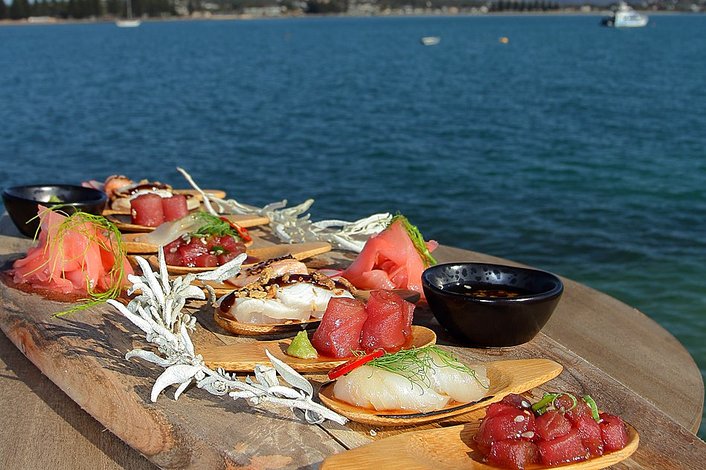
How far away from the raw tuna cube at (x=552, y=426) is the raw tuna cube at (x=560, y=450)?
0.01 m

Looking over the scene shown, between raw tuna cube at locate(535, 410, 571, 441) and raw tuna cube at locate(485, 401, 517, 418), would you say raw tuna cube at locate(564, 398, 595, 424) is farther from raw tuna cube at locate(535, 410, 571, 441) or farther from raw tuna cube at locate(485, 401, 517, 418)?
raw tuna cube at locate(485, 401, 517, 418)

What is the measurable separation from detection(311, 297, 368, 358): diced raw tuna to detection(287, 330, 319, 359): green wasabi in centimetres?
3

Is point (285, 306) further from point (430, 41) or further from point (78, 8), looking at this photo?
point (78, 8)

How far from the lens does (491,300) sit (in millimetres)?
2939

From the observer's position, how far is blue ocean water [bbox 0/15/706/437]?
1231 centimetres

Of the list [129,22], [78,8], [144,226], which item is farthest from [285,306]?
[78,8]

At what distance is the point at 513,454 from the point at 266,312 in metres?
1.25

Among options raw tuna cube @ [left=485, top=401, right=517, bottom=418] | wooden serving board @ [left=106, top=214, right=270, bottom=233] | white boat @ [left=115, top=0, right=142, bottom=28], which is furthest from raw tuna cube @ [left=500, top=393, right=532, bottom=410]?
white boat @ [left=115, top=0, right=142, bottom=28]

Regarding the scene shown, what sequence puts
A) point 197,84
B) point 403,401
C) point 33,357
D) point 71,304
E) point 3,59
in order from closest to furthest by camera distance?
point 403,401 → point 33,357 → point 71,304 → point 197,84 → point 3,59

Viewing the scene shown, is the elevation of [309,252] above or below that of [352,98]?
above

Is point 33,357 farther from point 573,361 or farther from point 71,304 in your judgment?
point 573,361

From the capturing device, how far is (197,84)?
40.8 metres

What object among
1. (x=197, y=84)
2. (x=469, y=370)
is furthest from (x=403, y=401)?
(x=197, y=84)

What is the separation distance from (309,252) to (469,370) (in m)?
1.74
